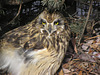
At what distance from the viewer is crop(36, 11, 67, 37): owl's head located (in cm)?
188

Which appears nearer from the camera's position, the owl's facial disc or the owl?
the owl

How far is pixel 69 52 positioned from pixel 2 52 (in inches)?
44.9

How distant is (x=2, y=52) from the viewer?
176 centimetres

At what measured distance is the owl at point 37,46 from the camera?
1695mm

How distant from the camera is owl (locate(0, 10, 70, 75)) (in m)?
1.70

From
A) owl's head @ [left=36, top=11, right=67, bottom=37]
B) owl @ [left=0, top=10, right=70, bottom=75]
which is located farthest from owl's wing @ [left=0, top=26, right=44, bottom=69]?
owl's head @ [left=36, top=11, right=67, bottom=37]

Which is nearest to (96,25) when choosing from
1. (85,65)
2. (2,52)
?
(85,65)

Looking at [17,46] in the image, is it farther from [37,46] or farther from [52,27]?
[52,27]

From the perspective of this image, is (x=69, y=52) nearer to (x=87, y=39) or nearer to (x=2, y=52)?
(x=87, y=39)

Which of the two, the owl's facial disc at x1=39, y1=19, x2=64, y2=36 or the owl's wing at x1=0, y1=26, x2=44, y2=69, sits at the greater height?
the owl's facial disc at x1=39, y1=19, x2=64, y2=36

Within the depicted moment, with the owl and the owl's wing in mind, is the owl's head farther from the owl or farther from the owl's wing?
the owl's wing

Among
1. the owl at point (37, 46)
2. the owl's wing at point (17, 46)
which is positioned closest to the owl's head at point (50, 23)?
the owl at point (37, 46)

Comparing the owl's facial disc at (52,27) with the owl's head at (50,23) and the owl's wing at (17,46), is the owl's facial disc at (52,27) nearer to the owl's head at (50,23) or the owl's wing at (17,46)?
the owl's head at (50,23)

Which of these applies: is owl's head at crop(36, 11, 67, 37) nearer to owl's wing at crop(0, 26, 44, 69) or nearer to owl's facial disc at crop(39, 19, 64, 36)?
owl's facial disc at crop(39, 19, 64, 36)
